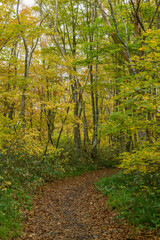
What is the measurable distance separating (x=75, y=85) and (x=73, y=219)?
9.79 meters

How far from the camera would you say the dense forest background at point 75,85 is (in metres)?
4.56

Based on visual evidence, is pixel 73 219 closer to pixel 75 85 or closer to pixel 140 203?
pixel 140 203

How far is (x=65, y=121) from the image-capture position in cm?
1144

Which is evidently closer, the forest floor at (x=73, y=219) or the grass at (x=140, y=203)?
the grass at (x=140, y=203)

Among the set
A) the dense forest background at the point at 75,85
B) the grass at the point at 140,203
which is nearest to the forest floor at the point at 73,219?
the grass at the point at 140,203

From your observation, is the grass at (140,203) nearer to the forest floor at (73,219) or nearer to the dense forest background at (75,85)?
the forest floor at (73,219)

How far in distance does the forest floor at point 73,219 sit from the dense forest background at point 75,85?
48.7 inches

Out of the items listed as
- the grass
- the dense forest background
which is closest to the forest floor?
the grass

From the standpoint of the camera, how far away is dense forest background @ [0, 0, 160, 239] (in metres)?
4.56

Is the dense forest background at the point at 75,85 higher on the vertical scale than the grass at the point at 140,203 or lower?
higher

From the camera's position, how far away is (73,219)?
575 cm

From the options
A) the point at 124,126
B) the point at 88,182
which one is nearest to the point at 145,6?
the point at 124,126

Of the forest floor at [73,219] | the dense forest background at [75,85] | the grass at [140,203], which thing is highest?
the dense forest background at [75,85]

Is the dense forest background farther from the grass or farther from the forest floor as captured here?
the forest floor
